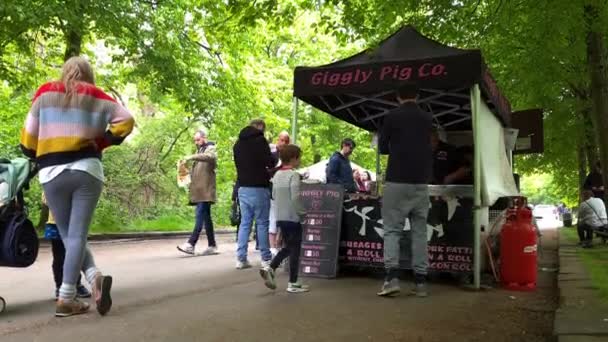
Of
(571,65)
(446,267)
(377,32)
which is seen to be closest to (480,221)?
(446,267)

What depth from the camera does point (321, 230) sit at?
7.00 meters

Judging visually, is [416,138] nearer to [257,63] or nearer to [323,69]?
[323,69]

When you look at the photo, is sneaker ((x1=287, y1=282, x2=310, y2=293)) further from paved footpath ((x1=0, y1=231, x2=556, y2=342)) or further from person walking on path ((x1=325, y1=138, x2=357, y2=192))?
person walking on path ((x1=325, y1=138, x2=357, y2=192))

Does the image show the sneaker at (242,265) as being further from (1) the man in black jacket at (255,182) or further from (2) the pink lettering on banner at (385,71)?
(2) the pink lettering on banner at (385,71)

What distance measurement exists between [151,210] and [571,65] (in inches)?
455

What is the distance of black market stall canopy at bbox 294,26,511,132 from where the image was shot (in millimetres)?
6145

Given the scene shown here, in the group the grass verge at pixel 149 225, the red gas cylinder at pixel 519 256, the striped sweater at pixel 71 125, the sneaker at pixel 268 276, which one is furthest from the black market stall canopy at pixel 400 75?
the grass verge at pixel 149 225

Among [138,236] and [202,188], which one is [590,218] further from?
[138,236]

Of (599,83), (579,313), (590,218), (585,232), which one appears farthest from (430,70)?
(585,232)

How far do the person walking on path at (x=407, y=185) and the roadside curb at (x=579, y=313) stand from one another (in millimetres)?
1367

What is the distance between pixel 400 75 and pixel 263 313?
306 centimetres

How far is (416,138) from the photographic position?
578 cm

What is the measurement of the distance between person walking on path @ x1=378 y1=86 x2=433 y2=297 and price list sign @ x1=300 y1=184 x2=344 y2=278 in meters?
1.17

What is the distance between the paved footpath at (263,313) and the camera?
4.10 m
